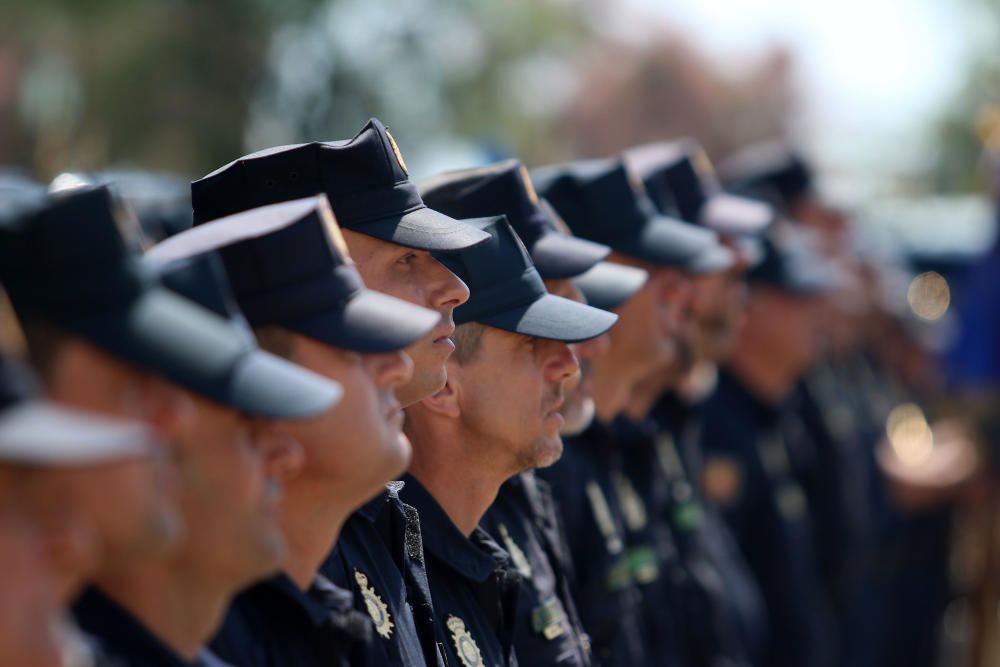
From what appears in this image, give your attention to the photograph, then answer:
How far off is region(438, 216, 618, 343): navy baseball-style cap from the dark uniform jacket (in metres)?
0.96

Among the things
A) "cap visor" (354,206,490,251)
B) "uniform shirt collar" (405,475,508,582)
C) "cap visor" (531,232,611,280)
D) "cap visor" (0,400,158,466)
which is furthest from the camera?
"cap visor" (531,232,611,280)

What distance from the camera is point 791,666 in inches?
313

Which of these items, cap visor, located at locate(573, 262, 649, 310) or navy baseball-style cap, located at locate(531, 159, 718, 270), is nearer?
cap visor, located at locate(573, 262, 649, 310)

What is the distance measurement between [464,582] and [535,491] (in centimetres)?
83

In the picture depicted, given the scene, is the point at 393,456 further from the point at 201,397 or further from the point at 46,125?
the point at 46,125

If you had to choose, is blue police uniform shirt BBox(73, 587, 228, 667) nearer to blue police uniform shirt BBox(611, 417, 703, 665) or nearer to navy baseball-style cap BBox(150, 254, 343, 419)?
navy baseball-style cap BBox(150, 254, 343, 419)

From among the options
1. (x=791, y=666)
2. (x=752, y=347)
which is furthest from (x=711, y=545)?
(x=752, y=347)

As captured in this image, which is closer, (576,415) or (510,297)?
(510,297)

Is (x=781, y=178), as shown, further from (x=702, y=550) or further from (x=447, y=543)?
(x=447, y=543)

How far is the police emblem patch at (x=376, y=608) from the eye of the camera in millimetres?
3377

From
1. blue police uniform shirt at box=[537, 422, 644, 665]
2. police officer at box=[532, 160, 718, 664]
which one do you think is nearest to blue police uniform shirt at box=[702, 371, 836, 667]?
police officer at box=[532, 160, 718, 664]

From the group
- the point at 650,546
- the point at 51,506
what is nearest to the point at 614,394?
the point at 650,546

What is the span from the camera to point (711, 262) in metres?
6.21

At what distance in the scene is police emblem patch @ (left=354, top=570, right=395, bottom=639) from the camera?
3.38 metres
